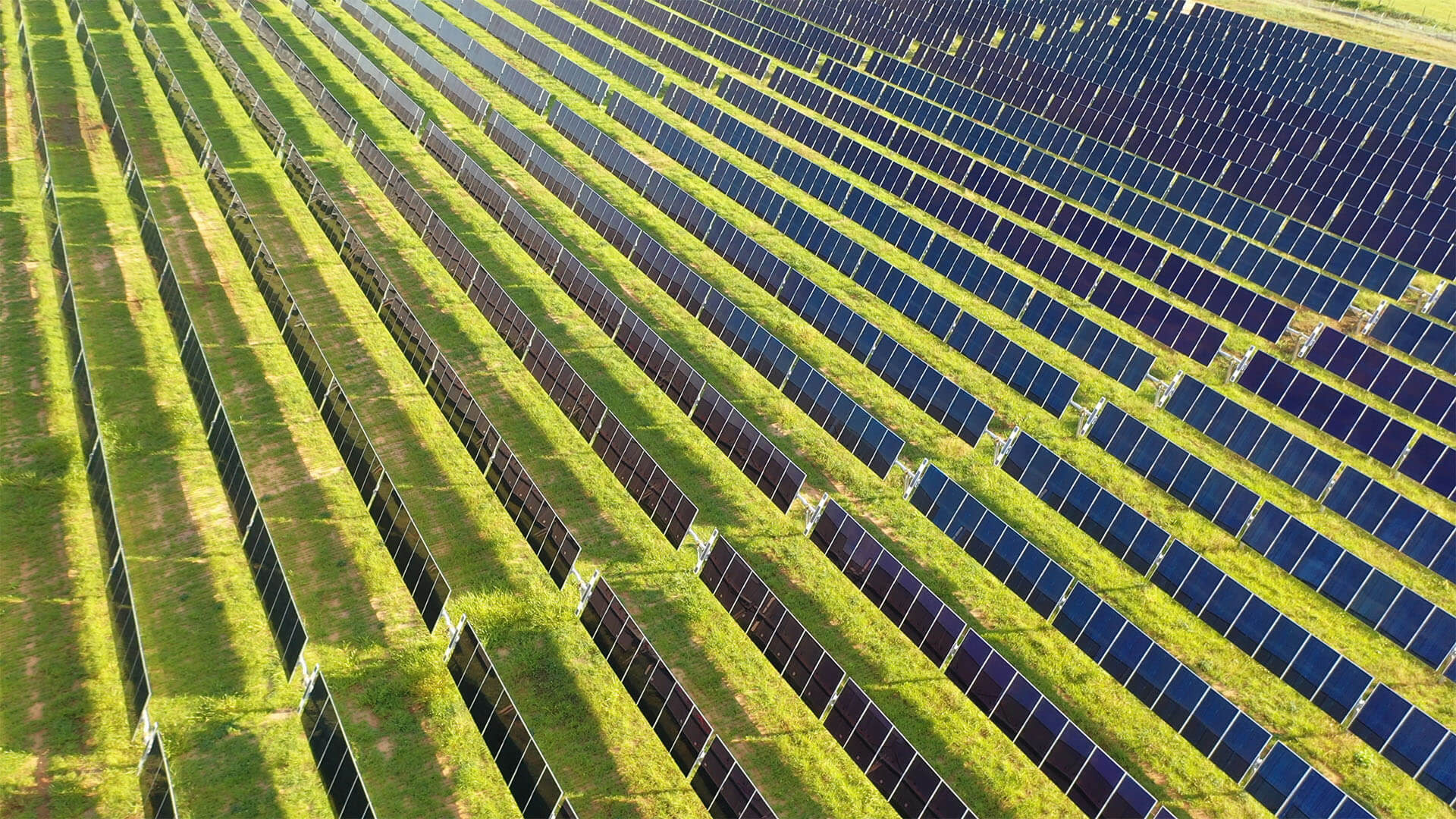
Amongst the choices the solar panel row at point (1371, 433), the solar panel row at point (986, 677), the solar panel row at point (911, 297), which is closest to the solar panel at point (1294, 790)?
the solar panel row at point (986, 677)

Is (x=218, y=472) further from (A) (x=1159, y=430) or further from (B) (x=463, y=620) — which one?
(A) (x=1159, y=430)

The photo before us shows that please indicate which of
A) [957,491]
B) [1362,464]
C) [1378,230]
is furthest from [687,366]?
[1378,230]

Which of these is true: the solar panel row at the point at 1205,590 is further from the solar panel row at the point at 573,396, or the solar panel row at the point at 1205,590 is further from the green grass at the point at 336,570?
the green grass at the point at 336,570

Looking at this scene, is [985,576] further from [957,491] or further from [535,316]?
[535,316]

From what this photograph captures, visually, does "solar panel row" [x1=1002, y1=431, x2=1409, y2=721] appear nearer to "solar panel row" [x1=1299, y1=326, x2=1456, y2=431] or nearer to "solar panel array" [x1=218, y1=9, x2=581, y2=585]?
"solar panel row" [x1=1299, y1=326, x2=1456, y2=431]

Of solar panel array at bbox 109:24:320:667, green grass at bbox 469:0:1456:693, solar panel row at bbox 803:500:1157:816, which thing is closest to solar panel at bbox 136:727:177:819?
solar panel array at bbox 109:24:320:667

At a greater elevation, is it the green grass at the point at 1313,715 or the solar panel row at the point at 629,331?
the green grass at the point at 1313,715
